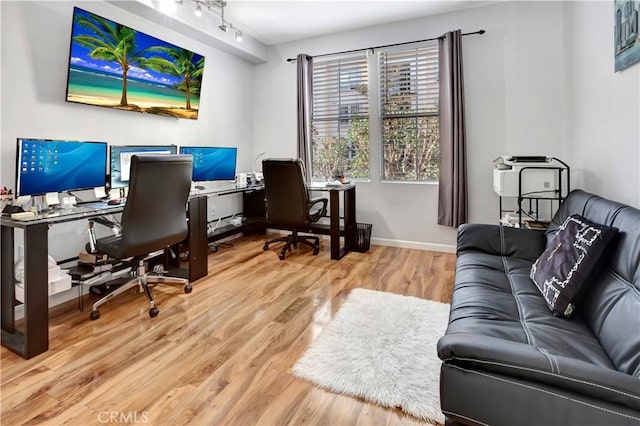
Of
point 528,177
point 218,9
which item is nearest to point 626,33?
point 528,177

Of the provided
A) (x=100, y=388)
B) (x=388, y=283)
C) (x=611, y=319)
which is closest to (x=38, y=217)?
(x=100, y=388)

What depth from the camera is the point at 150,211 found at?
2.48 metres

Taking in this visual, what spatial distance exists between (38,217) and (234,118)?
3.03 m

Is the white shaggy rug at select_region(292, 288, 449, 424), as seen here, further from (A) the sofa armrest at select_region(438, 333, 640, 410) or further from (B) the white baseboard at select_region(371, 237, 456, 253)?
(B) the white baseboard at select_region(371, 237, 456, 253)

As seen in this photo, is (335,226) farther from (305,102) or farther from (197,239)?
(305,102)

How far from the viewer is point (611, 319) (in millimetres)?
1331

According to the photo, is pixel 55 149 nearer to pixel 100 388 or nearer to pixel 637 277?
pixel 100 388

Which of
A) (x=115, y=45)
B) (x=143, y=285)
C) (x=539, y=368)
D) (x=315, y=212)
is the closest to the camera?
(x=539, y=368)

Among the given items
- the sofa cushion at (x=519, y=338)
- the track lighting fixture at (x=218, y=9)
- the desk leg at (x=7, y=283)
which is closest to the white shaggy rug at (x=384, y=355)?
the sofa cushion at (x=519, y=338)

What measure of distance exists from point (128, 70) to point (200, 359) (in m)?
2.63

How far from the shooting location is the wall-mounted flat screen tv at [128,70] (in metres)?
2.75

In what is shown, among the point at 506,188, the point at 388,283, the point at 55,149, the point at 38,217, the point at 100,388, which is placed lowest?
the point at 100,388

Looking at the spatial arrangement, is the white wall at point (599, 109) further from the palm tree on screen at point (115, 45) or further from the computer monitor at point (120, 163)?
the palm tree on screen at point (115, 45)

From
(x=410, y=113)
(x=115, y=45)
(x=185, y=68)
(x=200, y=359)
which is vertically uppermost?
(x=185, y=68)
